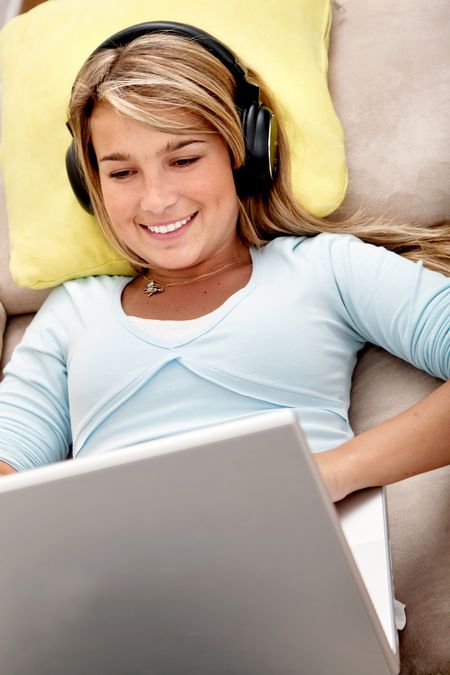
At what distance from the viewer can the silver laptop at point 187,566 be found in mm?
597

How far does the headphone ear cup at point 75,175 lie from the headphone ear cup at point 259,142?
0.75 feet

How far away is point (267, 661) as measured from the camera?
753 millimetres

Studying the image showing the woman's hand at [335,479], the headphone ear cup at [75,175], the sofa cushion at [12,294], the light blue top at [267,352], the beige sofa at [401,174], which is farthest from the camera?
the sofa cushion at [12,294]

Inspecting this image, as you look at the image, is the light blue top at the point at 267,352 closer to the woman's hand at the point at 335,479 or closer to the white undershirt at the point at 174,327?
the white undershirt at the point at 174,327

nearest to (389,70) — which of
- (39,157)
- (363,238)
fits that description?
(363,238)

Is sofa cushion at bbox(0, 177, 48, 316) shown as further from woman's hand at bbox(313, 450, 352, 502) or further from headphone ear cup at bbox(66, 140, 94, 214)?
woman's hand at bbox(313, 450, 352, 502)

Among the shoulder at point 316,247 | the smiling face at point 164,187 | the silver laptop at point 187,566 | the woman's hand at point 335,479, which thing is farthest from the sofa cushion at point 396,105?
the silver laptop at point 187,566

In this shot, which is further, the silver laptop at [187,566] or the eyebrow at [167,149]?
the eyebrow at [167,149]

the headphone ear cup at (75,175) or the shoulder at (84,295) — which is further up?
the headphone ear cup at (75,175)

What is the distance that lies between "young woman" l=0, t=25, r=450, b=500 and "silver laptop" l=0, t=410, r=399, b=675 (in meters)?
0.45

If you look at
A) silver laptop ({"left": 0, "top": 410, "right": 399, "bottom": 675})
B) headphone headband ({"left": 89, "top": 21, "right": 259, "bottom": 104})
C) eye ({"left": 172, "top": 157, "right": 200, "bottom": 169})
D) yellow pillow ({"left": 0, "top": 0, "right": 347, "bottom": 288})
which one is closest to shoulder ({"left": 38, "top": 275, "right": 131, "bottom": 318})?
yellow pillow ({"left": 0, "top": 0, "right": 347, "bottom": 288})

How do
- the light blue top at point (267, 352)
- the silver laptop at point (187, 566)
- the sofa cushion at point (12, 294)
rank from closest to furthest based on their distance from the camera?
the silver laptop at point (187, 566) < the light blue top at point (267, 352) < the sofa cushion at point (12, 294)

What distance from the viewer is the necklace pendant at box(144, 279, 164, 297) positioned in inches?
54.2

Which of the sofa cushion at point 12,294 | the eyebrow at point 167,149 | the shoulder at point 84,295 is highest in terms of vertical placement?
the eyebrow at point 167,149
